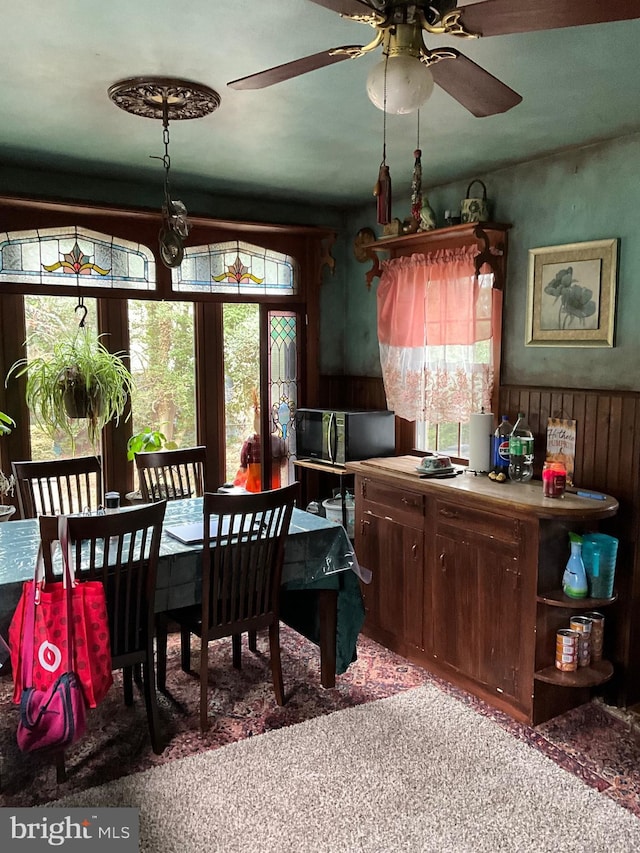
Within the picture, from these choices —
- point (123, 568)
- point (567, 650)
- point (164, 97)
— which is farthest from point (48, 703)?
point (164, 97)

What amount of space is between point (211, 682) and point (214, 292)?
7.20ft

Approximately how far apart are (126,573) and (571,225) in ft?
8.02

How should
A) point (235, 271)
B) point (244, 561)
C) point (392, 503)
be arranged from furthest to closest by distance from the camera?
point (235, 271) < point (392, 503) < point (244, 561)

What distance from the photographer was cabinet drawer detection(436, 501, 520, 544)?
2831 millimetres

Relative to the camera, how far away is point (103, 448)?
389 cm

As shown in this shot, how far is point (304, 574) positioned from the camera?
9.66ft

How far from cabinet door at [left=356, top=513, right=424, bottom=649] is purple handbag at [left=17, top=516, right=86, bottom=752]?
1.67m

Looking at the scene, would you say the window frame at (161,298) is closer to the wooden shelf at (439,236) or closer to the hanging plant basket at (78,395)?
the wooden shelf at (439,236)

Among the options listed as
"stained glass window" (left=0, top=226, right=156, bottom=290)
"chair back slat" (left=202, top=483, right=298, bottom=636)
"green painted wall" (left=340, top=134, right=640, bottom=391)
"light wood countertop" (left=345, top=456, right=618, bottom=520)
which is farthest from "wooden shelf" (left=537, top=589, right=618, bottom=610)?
"stained glass window" (left=0, top=226, right=156, bottom=290)

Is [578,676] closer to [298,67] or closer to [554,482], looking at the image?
[554,482]

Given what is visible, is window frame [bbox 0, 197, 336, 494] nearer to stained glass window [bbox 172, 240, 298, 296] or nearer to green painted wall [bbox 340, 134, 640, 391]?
stained glass window [bbox 172, 240, 298, 296]

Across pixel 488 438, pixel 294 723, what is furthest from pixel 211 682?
pixel 488 438

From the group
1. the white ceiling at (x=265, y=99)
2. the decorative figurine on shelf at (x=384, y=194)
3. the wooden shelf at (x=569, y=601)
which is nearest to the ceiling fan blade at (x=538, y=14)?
the decorative figurine on shelf at (x=384, y=194)

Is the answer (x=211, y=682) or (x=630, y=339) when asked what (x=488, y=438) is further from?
(x=211, y=682)
